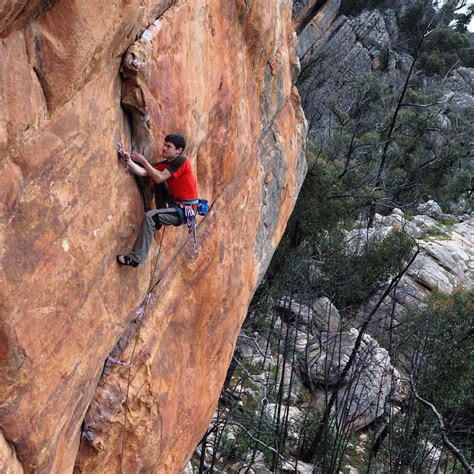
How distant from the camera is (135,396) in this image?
516 cm

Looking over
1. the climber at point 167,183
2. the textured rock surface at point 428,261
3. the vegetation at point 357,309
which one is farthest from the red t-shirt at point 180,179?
the textured rock surface at point 428,261

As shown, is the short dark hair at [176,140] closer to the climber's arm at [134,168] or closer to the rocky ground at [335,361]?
the climber's arm at [134,168]

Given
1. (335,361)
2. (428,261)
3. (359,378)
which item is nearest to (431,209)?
(428,261)

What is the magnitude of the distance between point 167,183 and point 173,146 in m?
0.42

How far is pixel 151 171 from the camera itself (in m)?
4.42

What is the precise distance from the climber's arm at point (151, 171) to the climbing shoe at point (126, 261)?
2.25 ft

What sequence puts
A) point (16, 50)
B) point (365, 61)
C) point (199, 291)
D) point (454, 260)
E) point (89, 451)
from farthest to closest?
1. point (365, 61)
2. point (454, 260)
3. point (199, 291)
4. point (89, 451)
5. point (16, 50)

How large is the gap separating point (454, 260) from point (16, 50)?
20.1 metres

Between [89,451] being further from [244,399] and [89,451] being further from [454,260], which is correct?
[454,260]

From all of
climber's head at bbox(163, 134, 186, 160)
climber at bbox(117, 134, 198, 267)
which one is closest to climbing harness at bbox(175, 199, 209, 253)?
climber at bbox(117, 134, 198, 267)

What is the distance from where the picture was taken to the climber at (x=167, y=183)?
14.4 feet

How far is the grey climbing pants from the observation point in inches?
176

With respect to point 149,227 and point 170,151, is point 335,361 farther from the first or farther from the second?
point 170,151

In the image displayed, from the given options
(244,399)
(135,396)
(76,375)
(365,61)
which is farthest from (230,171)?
(365,61)
